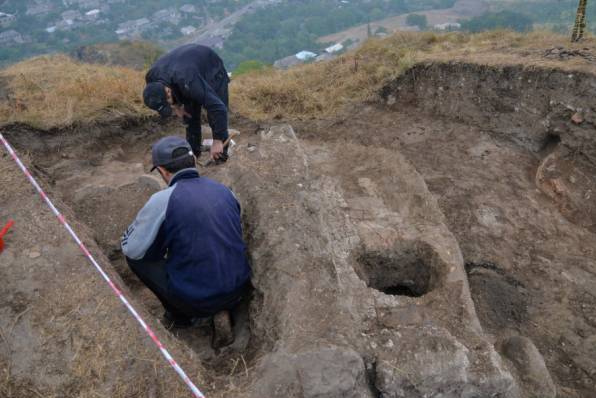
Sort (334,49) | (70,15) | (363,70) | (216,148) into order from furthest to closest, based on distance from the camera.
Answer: (70,15) < (334,49) < (363,70) < (216,148)

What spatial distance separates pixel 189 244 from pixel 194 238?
0.22 ft

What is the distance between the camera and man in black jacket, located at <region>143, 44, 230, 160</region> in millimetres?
4355

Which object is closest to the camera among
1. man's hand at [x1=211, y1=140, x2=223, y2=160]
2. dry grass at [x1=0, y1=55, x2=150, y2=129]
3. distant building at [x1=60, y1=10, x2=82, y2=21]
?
man's hand at [x1=211, y1=140, x2=223, y2=160]

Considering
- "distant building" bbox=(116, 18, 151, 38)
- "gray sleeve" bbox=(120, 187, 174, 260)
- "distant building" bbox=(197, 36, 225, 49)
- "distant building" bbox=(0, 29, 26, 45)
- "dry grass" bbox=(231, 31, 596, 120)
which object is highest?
"gray sleeve" bbox=(120, 187, 174, 260)

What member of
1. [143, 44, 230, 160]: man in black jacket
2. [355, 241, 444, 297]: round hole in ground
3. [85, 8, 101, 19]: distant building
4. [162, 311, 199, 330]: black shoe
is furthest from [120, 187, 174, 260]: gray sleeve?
[85, 8, 101, 19]: distant building

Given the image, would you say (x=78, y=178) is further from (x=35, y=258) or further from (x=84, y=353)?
(x=84, y=353)

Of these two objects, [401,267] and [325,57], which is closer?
[401,267]

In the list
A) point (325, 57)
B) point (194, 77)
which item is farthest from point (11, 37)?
point (194, 77)

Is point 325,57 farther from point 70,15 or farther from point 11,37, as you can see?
point 70,15

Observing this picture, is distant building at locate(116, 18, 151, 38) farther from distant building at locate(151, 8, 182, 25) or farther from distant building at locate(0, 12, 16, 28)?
distant building at locate(0, 12, 16, 28)

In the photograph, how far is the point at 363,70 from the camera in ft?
28.0

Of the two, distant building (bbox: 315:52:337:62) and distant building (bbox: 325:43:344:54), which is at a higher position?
distant building (bbox: 315:52:337:62)

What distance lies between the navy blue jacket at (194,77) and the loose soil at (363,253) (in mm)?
559

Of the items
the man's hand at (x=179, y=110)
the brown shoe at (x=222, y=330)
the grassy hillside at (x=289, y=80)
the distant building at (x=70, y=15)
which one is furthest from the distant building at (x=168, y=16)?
the brown shoe at (x=222, y=330)
